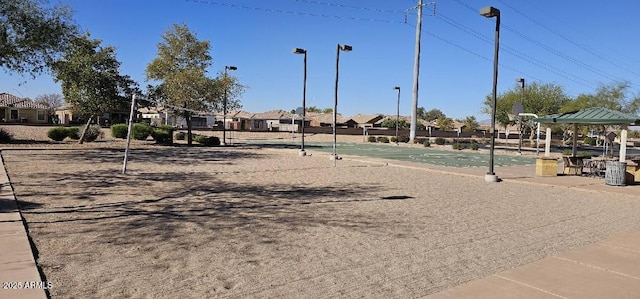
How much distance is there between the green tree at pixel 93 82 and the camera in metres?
26.2

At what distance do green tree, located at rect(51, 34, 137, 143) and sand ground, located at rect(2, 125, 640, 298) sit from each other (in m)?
14.0

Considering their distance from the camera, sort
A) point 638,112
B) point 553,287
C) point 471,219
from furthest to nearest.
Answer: point 638,112, point 471,219, point 553,287

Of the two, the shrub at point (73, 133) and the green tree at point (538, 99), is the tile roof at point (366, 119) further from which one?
the shrub at point (73, 133)

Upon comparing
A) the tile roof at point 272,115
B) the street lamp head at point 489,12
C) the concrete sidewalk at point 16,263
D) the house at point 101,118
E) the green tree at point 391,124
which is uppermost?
the street lamp head at point 489,12

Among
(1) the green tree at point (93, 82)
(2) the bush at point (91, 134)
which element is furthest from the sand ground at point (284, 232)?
(2) the bush at point (91, 134)

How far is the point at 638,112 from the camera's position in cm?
5203

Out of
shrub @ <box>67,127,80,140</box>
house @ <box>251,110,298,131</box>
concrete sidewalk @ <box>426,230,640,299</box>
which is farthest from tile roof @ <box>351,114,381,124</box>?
concrete sidewalk @ <box>426,230,640,299</box>

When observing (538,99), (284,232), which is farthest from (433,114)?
(284,232)

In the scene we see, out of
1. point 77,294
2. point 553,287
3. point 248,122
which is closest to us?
point 77,294

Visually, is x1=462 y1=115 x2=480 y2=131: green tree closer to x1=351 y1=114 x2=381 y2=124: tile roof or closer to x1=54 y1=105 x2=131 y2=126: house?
x1=351 y1=114 x2=381 y2=124: tile roof

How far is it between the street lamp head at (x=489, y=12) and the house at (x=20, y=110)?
6055cm

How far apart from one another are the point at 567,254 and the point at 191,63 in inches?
1243

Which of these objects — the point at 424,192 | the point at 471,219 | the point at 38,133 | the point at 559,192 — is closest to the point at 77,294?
the point at 471,219

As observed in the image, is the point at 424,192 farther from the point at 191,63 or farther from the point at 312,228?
the point at 191,63
